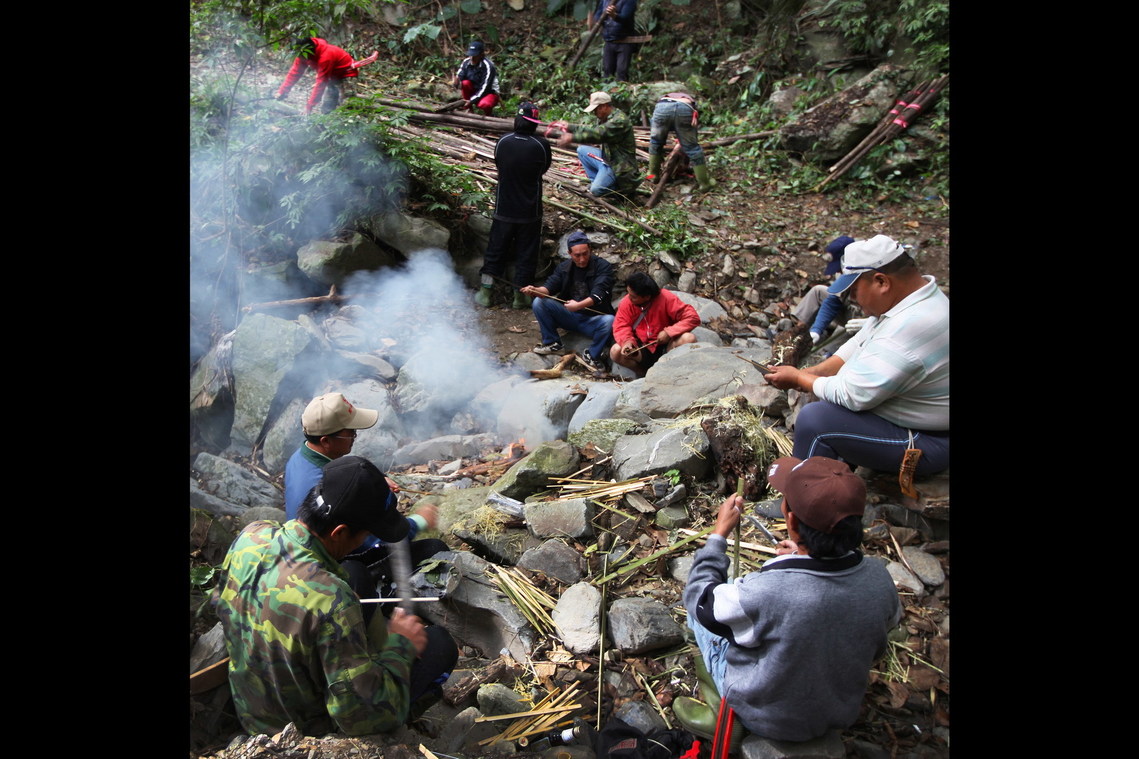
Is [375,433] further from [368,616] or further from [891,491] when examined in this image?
[891,491]

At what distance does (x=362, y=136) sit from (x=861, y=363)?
695cm

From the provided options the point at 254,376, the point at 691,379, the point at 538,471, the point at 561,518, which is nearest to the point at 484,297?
the point at 254,376

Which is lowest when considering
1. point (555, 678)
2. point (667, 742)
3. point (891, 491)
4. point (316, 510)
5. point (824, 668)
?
point (555, 678)

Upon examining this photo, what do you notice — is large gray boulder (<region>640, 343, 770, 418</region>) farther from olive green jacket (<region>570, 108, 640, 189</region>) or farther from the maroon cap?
olive green jacket (<region>570, 108, 640, 189</region>)

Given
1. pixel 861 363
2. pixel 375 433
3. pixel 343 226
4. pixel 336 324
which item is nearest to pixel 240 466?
pixel 375 433

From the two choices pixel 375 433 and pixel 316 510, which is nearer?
pixel 316 510

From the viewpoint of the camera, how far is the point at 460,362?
769 cm

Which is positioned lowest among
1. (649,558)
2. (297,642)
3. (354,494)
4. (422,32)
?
(649,558)

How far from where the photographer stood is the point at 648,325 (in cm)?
740

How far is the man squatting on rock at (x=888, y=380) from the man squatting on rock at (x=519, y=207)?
16.3ft

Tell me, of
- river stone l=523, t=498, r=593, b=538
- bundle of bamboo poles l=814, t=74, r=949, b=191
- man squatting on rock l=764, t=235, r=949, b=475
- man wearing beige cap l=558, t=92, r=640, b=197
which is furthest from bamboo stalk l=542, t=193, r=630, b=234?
man squatting on rock l=764, t=235, r=949, b=475

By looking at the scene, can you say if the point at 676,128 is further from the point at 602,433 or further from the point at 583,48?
the point at 602,433

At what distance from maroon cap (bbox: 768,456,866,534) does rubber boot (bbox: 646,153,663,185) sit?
9.11m

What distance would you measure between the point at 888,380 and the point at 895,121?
9.17m
